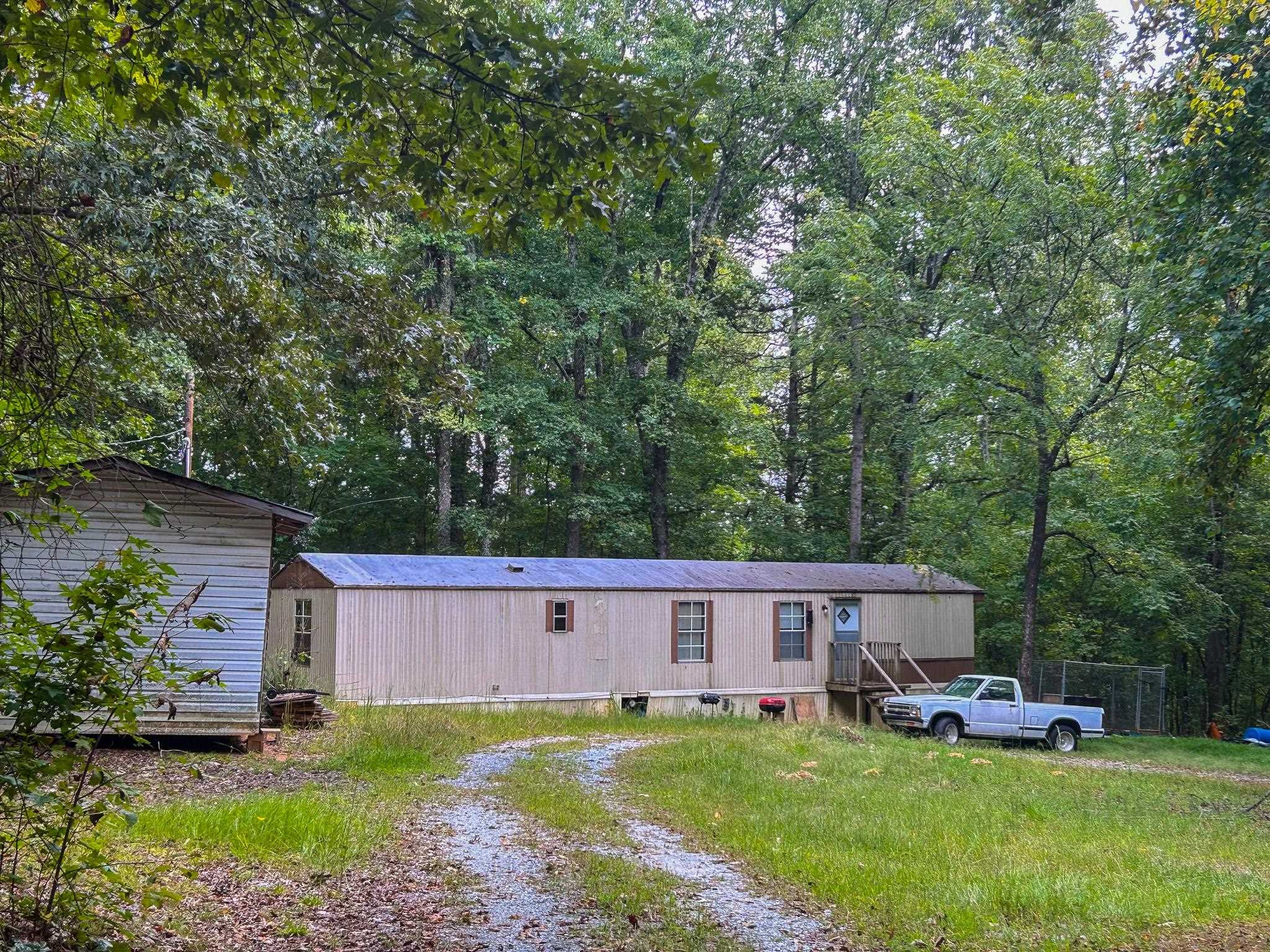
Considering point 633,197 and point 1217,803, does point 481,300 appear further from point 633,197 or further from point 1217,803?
point 1217,803

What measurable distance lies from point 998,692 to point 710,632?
5556mm

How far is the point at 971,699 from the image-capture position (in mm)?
17703

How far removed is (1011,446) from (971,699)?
23.8 feet

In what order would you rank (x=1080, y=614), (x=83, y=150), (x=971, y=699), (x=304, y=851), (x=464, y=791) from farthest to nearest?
(x=1080, y=614) → (x=971, y=699) → (x=464, y=791) → (x=83, y=150) → (x=304, y=851)

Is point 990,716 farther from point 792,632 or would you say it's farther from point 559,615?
point 559,615

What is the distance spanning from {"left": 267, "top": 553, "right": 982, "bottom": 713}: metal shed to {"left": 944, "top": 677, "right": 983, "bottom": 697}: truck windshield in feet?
8.50

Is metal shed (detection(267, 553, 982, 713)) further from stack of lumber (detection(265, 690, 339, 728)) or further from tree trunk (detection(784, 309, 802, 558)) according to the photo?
tree trunk (detection(784, 309, 802, 558))

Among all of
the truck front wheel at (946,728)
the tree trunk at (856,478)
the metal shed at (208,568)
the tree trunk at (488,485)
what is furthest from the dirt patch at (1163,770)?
the tree trunk at (488,485)

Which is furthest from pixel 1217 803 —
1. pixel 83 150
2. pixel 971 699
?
pixel 83 150

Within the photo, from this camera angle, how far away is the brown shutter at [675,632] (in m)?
19.9

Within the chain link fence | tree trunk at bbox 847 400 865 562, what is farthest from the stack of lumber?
tree trunk at bbox 847 400 865 562

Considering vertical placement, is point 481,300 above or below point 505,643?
above

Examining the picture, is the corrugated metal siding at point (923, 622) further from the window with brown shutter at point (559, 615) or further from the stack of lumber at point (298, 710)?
the stack of lumber at point (298, 710)

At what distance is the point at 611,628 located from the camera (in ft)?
63.1
